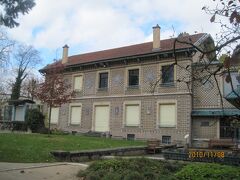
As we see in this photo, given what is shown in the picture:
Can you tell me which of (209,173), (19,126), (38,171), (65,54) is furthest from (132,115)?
(209,173)

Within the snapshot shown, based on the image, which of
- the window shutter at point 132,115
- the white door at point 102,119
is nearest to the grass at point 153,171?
the window shutter at point 132,115

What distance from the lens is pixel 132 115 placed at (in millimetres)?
31797

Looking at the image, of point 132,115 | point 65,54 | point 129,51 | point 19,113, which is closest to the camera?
point 132,115

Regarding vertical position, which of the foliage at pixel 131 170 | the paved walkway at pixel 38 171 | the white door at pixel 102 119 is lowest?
the paved walkway at pixel 38 171

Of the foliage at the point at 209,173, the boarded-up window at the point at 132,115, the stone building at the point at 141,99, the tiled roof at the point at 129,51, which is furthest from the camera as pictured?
the boarded-up window at the point at 132,115

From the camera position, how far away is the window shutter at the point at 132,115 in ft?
103

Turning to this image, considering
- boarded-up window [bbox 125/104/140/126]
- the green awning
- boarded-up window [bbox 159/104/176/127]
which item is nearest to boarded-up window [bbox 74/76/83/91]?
boarded-up window [bbox 125/104/140/126]

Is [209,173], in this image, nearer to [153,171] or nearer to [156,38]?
[153,171]

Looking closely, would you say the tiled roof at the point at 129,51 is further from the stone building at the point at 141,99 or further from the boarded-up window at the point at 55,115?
the boarded-up window at the point at 55,115

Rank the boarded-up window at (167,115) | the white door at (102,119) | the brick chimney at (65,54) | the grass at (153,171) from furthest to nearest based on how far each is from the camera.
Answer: the brick chimney at (65,54), the white door at (102,119), the boarded-up window at (167,115), the grass at (153,171)

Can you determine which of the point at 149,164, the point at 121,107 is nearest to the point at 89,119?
the point at 121,107

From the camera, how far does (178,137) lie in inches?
1122

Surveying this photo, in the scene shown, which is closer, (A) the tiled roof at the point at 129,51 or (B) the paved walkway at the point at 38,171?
(B) the paved walkway at the point at 38,171

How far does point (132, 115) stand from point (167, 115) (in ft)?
11.7
